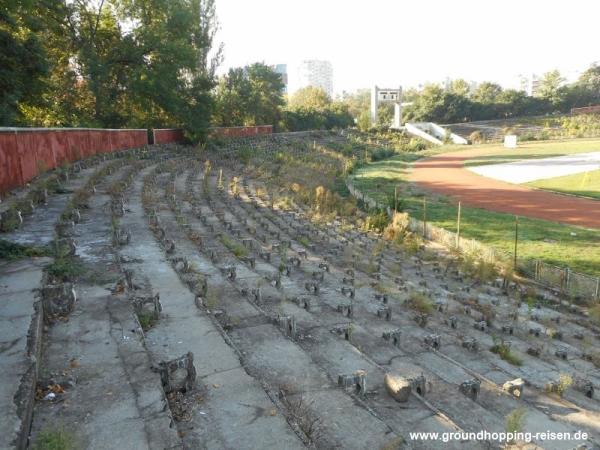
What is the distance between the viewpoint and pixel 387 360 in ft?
24.2

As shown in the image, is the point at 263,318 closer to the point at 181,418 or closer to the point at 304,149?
the point at 181,418

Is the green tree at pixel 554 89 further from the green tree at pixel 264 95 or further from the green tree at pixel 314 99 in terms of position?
the green tree at pixel 264 95

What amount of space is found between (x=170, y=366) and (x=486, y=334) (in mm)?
7662

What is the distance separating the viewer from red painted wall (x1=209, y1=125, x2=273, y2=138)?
40.6 meters

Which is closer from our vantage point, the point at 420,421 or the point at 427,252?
the point at 420,421

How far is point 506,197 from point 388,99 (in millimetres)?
61341

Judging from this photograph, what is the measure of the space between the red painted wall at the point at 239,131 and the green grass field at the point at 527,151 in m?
23.3

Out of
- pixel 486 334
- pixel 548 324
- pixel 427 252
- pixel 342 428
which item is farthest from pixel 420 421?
pixel 427 252

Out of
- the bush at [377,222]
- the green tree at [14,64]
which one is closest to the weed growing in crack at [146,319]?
the green tree at [14,64]

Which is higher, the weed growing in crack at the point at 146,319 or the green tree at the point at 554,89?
the green tree at the point at 554,89

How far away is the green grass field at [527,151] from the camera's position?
51719mm

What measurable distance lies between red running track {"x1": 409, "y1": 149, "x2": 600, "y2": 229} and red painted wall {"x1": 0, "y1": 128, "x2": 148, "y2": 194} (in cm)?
2171

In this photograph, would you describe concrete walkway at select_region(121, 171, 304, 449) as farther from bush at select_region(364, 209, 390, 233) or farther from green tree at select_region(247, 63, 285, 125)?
green tree at select_region(247, 63, 285, 125)

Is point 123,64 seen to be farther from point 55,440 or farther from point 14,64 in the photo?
point 55,440
